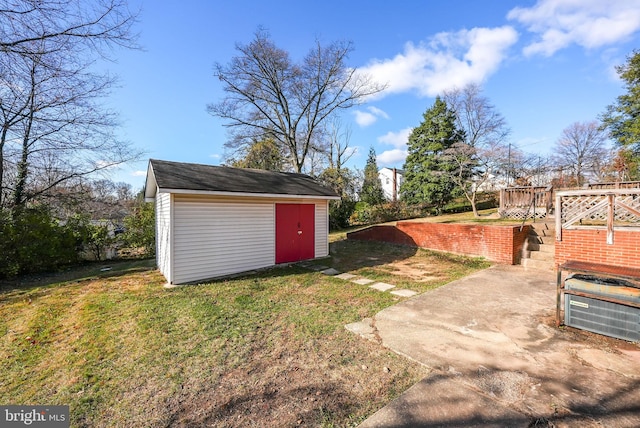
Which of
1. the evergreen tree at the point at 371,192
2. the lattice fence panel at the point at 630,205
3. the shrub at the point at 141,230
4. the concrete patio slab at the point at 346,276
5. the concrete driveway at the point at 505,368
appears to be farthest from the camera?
the evergreen tree at the point at 371,192

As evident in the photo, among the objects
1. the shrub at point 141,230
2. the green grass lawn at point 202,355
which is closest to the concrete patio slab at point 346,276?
the green grass lawn at point 202,355

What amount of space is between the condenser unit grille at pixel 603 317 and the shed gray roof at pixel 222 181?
265 inches

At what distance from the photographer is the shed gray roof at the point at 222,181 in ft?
21.4

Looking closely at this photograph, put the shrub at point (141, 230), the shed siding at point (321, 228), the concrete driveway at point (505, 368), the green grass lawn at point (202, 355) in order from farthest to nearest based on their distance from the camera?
the shrub at point (141, 230)
the shed siding at point (321, 228)
the green grass lawn at point (202, 355)
the concrete driveway at point (505, 368)

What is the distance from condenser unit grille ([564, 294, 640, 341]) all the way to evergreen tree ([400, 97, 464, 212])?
1615 centimetres

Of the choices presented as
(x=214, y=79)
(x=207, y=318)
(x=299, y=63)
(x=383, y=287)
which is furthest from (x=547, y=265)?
(x=214, y=79)

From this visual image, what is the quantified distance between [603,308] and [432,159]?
1830 centimetres

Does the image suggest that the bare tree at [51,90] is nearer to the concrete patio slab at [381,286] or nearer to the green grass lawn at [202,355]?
the green grass lawn at [202,355]

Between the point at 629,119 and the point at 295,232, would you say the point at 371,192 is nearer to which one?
the point at 295,232

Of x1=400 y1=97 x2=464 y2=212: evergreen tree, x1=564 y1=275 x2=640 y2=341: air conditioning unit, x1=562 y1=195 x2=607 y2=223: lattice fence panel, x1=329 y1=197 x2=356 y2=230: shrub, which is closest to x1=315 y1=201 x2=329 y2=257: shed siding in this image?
x1=562 y1=195 x2=607 y2=223: lattice fence panel

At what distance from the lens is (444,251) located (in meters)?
9.25

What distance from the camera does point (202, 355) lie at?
3.29m

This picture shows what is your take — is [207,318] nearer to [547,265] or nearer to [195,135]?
[547,265]

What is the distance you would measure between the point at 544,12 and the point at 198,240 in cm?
1177
